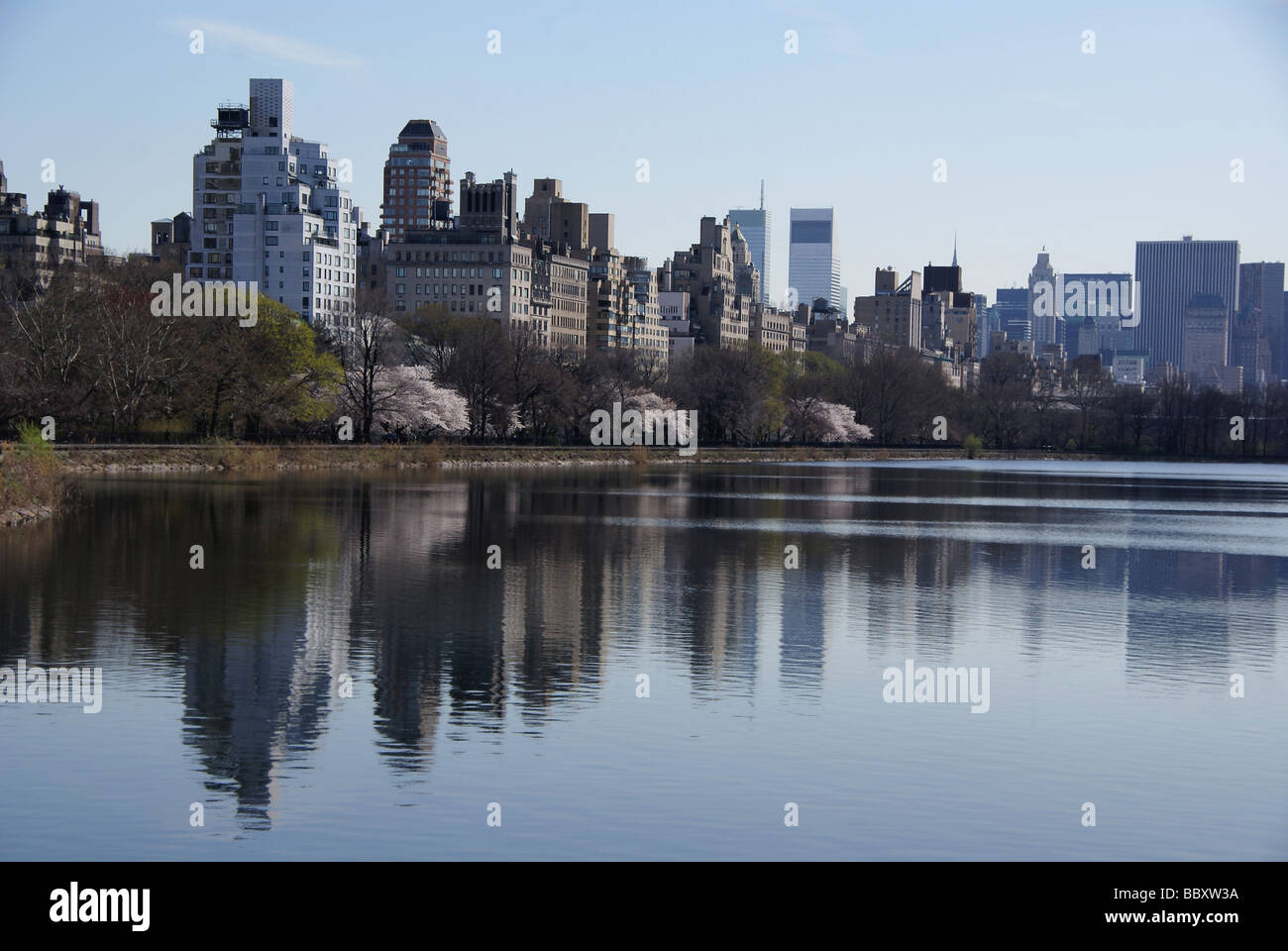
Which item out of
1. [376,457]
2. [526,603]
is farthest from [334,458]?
[526,603]

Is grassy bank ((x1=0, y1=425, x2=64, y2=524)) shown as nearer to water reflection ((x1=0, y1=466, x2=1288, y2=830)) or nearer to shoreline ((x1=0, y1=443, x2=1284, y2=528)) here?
shoreline ((x1=0, y1=443, x2=1284, y2=528))

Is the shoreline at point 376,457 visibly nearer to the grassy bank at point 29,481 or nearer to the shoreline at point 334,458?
the shoreline at point 334,458

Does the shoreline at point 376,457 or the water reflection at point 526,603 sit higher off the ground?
the shoreline at point 376,457

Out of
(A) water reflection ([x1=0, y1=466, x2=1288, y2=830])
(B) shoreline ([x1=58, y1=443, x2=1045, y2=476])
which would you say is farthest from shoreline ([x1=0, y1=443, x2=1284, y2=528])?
(A) water reflection ([x1=0, y1=466, x2=1288, y2=830])

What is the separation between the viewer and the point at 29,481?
1994 inches

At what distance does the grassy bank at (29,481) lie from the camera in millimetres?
47688

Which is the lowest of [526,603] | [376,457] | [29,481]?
[526,603]

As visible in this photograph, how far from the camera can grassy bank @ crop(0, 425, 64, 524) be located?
47688 millimetres

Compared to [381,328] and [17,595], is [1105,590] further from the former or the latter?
[381,328]

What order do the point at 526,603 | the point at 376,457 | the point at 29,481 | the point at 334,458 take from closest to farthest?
1. the point at 526,603
2. the point at 29,481
3. the point at 334,458
4. the point at 376,457

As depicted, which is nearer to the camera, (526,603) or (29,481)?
(526,603)

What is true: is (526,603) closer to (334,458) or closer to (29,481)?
(29,481)

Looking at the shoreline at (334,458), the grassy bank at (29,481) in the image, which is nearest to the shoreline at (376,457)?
the shoreline at (334,458)

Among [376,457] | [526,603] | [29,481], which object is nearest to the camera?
[526,603]
